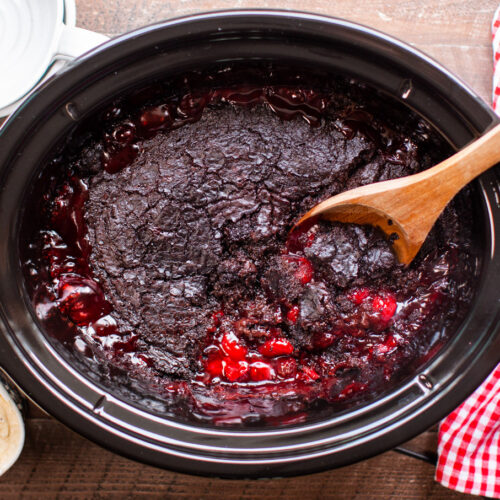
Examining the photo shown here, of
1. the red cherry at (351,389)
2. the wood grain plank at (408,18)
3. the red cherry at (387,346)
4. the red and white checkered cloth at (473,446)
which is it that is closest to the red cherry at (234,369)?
the red cherry at (351,389)

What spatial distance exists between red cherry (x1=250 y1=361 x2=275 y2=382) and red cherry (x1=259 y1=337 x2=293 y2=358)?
0.03 metres

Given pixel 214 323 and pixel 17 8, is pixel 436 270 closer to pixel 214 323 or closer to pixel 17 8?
pixel 214 323

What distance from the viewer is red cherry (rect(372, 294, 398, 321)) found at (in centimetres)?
138

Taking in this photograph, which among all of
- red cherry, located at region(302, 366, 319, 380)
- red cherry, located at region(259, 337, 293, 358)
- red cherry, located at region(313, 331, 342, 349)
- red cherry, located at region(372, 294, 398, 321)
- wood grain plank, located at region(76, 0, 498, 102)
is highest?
wood grain plank, located at region(76, 0, 498, 102)

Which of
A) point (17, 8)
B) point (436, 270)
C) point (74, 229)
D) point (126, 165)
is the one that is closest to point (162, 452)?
point (74, 229)

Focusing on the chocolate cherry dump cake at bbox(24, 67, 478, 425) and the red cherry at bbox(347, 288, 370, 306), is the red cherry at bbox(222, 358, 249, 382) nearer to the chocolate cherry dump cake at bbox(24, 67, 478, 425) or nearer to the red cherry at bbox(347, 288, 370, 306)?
the chocolate cherry dump cake at bbox(24, 67, 478, 425)

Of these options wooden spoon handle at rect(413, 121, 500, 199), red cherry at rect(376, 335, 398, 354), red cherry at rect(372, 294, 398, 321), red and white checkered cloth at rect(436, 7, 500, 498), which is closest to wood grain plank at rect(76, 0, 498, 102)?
red and white checkered cloth at rect(436, 7, 500, 498)

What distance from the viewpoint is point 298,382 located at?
4.49 ft

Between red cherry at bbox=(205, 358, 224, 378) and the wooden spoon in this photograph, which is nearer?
the wooden spoon

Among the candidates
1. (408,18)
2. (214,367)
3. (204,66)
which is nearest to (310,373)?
(214,367)

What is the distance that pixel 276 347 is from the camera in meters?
→ 1.38

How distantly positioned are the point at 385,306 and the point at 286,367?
1.11 feet

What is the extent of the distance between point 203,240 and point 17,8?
3.00 feet

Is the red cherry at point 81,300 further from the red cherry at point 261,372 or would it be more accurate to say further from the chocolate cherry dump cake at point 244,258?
the red cherry at point 261,372
